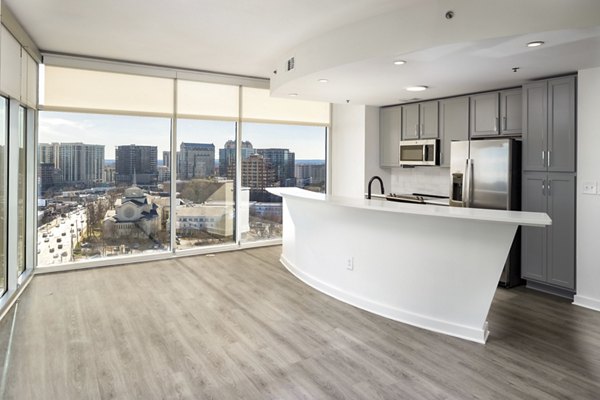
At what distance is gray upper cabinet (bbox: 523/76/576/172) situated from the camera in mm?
4121

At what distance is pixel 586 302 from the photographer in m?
4.00

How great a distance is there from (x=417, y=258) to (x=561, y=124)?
86.8 inches

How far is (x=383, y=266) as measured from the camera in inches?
145

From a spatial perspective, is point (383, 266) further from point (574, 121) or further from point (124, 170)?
point (124, 170)

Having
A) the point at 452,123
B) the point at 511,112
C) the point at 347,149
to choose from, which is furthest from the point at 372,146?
the point at 511,112

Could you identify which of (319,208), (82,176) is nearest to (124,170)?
(82,176)

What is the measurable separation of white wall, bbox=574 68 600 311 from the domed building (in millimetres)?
5105

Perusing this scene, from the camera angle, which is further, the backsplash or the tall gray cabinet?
the backsplash

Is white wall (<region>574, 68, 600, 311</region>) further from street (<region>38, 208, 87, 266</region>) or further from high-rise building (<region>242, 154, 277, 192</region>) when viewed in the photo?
street (<region>38, 208, 87, 266</region>)

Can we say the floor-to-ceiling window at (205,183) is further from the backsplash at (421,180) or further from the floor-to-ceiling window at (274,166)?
the backsplash at (421,180)

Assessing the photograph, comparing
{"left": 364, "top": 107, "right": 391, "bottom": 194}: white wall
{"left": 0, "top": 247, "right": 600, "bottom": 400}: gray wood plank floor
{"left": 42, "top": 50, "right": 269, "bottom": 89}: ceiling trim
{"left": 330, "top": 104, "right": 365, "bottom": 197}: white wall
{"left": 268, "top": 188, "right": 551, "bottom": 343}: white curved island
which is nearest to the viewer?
{"left": 0, "top": 247, "right": 600, "bottom": 400}: gray wood plank floor

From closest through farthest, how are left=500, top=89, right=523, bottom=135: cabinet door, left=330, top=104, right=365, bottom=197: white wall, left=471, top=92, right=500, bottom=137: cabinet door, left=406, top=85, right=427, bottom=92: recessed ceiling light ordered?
1. left=500, top=89, right=523, bottom=135: cabinet door
2. left=406, top=85, right=427, bottom=92: recessed ceiling light
3. left=471, top=92, right=500, bottom=137: cabinet door
4. left=330, top=104, right=365, bottom=197: white wall

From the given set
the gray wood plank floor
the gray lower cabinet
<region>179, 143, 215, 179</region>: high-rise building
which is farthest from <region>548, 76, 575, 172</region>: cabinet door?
<region>179, 143, 215, 179</region>: high-rise building

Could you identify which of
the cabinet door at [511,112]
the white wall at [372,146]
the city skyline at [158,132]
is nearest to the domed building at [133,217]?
the city skyline at [158,132]
